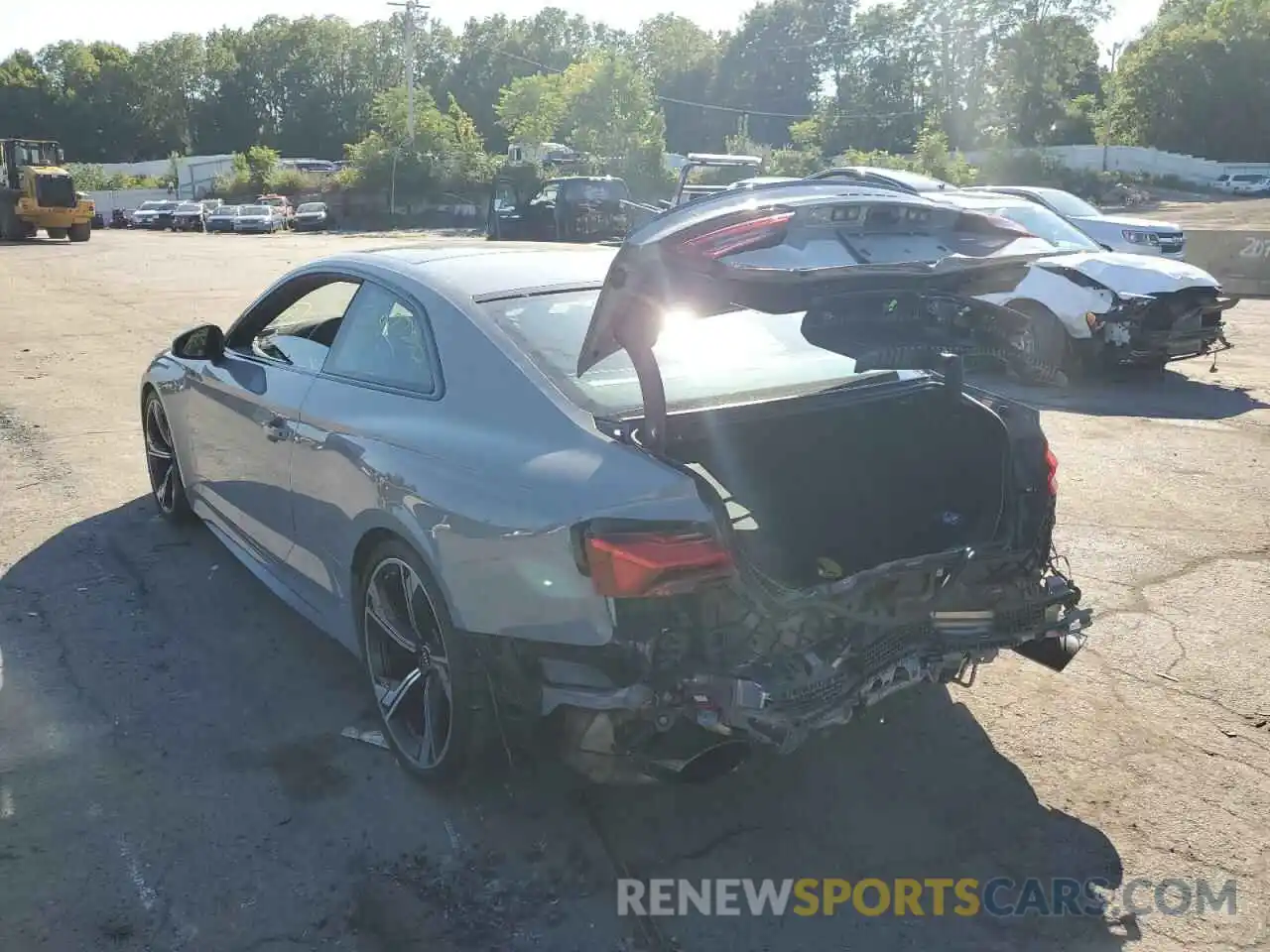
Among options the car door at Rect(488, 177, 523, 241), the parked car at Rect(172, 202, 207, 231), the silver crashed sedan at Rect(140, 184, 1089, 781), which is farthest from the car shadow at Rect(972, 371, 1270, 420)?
the parked car at Rect(172, 202, 207, 231)

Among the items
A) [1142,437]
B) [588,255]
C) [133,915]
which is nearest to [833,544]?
[588,255]

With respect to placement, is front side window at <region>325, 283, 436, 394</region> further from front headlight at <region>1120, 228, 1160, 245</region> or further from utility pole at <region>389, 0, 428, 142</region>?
utility pole at <region>389, 0, 428, 142</region>

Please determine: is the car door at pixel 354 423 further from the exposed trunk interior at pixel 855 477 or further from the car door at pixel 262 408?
the exposed trunk interior at pixel 855 477

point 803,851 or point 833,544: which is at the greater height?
point 833,544

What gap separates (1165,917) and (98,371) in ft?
33.8

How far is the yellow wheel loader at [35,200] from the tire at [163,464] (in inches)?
1303

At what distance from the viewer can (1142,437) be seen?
7957 mm

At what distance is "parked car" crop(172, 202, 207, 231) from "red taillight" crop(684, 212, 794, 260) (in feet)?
169

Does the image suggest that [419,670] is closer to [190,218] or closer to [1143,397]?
[1143,397]

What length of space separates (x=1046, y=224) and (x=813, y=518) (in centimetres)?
871

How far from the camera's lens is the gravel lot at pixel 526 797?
2.82m

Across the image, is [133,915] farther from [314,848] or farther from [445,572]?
[445,572]

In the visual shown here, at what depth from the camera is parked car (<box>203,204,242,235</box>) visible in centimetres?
4738

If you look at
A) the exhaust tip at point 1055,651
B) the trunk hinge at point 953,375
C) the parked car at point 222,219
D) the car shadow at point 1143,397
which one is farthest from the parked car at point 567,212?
the parked car at point 222,219
